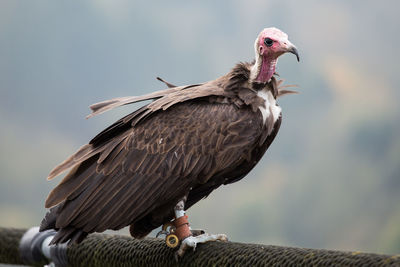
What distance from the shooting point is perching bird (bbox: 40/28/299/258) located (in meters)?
2.65

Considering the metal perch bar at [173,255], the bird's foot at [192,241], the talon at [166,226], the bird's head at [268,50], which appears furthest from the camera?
the talon at [166,226]

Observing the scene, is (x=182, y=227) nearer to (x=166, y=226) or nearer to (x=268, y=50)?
(x=166, y=226)

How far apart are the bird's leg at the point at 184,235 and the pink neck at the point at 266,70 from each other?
2.15 ft

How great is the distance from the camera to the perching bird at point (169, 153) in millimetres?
2652

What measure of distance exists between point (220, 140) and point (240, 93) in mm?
251

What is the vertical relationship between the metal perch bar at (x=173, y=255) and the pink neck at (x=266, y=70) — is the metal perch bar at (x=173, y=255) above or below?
below

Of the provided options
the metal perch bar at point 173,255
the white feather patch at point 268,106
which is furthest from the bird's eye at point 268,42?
the metal perch bar at point 173,255

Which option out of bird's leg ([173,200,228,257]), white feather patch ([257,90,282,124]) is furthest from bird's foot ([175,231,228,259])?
white feather patch ([257,90,282,124])

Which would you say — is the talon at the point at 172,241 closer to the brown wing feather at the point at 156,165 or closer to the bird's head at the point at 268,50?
the brown wing feather at the point at 156,165

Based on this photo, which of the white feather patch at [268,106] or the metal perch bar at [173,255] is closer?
the metal perch bar at [173,255]

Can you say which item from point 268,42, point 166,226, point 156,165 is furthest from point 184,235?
point 268,42

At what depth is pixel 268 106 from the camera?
2811mm

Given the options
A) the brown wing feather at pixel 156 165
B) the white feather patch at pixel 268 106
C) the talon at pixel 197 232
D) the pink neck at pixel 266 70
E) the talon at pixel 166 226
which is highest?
the pink neck at pixel 266 70

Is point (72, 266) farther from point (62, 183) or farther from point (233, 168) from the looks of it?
point (233, 168)
